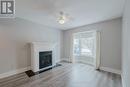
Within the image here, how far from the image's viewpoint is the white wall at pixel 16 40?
3.19 metres

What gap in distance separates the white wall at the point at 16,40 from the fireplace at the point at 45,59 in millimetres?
586

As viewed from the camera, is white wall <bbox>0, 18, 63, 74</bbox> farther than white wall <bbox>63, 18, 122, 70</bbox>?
No

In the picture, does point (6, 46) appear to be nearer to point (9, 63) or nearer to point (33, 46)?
point (9, 63)

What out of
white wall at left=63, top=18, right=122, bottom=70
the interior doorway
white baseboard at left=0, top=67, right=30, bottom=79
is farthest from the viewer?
the interior doorway

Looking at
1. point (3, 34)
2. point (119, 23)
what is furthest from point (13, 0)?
point (119, 23)

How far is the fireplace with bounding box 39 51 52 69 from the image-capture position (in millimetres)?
4230

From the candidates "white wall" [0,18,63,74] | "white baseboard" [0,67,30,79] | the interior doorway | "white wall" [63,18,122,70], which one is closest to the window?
the interior doorway

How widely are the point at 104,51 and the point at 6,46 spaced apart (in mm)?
4491

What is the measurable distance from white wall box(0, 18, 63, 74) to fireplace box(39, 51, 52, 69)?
586mm

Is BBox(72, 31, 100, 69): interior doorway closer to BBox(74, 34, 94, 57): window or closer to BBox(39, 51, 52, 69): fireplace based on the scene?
BBox(74, 34, 94, 57): window

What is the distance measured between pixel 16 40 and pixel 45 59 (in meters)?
1.75

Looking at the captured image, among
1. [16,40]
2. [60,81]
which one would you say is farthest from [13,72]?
[60,81]

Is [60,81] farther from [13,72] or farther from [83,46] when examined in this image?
[83,46]

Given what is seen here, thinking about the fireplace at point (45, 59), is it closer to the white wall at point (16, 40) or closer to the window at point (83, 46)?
the white wall at point (16, 40)
